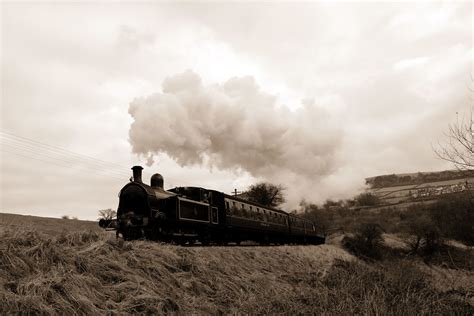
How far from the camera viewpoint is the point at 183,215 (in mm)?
14266

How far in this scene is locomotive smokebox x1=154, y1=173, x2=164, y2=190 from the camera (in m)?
15.9

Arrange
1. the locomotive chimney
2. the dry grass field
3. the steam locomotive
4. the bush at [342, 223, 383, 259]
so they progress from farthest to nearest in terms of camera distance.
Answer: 1. the bush at [342, 223, 383, 259]
2. the locomotive chimney
3. the steam locomotive
4. the dry grass field

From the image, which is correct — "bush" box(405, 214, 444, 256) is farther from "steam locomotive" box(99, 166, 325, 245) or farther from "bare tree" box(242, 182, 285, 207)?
"steam locomotive" box(99, 166, 325, 245)

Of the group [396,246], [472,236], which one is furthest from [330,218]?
[472,236]

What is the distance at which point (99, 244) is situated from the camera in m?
8.79

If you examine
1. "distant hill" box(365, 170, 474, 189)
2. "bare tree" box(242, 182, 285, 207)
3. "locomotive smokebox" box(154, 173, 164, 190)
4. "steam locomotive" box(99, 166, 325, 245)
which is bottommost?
"steam locomotive" box(99, 166, 325, 245)

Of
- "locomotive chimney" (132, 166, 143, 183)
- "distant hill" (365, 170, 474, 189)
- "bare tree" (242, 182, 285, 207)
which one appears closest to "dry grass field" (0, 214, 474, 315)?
"locomotive chimney" (132, 166, 143, 183)

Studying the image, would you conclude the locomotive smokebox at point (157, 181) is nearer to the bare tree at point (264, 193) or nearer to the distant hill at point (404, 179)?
the bare tree at point (264, 193)

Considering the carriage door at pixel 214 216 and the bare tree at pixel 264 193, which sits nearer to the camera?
the carriage door at pixel 214 216

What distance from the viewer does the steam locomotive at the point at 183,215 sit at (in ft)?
44.3

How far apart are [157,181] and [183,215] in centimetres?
262

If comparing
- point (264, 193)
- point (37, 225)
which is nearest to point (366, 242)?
point (264, 193)

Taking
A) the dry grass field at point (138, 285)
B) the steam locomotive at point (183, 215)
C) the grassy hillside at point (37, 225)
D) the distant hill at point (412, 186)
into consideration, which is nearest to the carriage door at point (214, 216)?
the steam locomotive at point (183, 215)

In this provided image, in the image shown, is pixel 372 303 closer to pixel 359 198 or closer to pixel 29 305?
pixel 29 305
